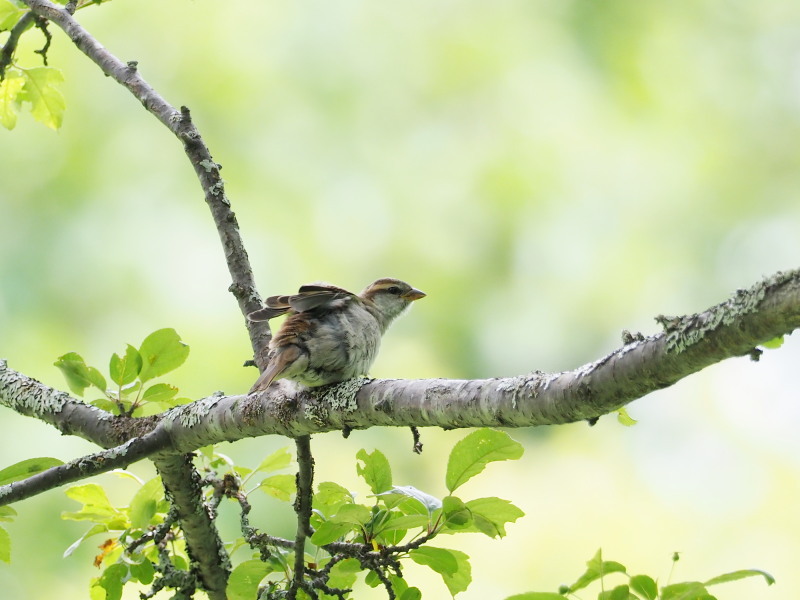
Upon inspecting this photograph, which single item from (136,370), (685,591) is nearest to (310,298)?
(136,370)

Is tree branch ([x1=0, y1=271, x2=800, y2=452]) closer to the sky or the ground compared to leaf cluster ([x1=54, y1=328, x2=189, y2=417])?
closer to the ground

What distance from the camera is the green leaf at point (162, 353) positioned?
2500 mm

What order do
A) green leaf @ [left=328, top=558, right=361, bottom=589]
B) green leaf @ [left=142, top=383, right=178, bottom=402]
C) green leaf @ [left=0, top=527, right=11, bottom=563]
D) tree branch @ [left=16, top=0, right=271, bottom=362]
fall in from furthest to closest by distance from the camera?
tree branch @ [left=16, top=0, right=271, bottom=362]
green leaf @ [left=142, top=383, right=178, bottom=402]
green leaf @ [left=0, top=527, right=11, bottom=563]
green leaf @ [left=328, top=558, right=361, bottom=589]

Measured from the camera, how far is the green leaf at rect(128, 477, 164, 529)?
2486 mm

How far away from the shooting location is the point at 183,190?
348 inches

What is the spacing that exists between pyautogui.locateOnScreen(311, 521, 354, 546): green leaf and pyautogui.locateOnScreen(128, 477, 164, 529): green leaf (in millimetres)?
748

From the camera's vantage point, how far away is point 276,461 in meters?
2.68

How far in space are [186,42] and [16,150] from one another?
7.02 ft

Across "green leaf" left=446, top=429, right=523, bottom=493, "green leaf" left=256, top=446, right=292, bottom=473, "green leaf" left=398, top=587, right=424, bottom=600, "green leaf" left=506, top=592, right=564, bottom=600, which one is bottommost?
"green leaf" left=506, top=592, right=564, bottom=600

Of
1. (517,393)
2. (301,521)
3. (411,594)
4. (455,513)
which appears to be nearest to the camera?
(517,393)

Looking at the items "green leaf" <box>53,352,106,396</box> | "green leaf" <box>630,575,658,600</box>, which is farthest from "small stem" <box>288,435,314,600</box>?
"green leaf" <box>630,575,658,600</box>

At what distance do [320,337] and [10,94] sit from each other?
1765mm

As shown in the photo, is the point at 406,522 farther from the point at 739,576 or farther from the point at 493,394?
the point at 739,576

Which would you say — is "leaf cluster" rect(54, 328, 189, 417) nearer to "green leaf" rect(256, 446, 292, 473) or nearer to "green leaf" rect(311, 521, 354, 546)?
"green leaf" rect(256, 446, 292, 473)
